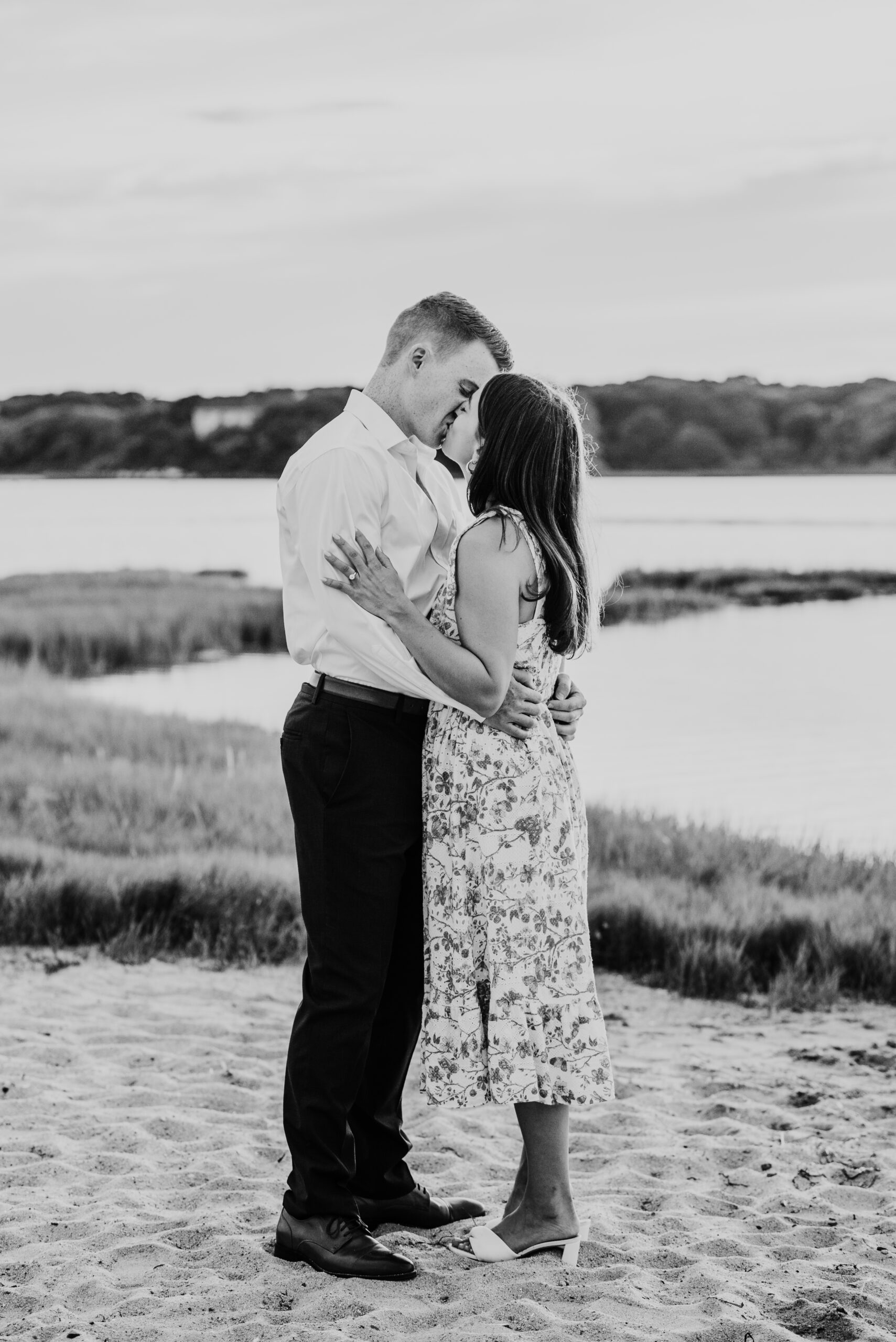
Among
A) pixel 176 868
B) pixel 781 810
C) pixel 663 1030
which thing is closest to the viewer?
pixel 663 1030

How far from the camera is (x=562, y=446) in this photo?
11.9 feet

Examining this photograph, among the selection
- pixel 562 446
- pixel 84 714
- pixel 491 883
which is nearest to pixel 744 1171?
pixel 491 883

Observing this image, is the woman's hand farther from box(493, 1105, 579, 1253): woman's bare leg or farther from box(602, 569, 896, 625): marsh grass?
box(602, 569, 896, 625): marsh grass

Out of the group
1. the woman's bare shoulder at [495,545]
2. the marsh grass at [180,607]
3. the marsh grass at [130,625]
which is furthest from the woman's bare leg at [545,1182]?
the marsh grass at [130,625]

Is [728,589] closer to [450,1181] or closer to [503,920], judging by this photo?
[450,1181]

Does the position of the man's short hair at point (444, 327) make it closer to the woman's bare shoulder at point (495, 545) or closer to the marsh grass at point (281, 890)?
the woman's bare shoulder at point (495, 545)

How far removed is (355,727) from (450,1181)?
1680mm

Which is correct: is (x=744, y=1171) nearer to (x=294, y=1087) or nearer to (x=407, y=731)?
(x=294, y=1087)

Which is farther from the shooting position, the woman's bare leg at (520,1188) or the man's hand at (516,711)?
the woman's bare leg at (520,1188)

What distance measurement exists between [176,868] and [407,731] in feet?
14.9

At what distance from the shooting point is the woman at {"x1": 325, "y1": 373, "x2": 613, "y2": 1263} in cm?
357

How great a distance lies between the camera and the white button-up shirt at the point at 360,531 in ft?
11.6

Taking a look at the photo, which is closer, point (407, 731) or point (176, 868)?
point (407, 731)

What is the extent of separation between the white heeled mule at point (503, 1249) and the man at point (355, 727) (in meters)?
0.20
